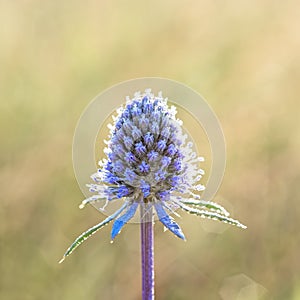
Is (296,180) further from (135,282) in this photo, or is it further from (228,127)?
(135,282)

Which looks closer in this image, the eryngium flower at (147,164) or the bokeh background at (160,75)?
the eryngium flower at (147,164)

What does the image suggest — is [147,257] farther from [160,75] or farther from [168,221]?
[160,75]

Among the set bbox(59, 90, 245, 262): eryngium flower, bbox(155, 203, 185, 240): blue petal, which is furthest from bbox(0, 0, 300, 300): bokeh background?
bbox(155, 203, 185, 240): blue petal

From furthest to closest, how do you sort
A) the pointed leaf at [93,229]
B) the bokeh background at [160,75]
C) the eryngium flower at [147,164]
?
the bokeh background at [160,75] → the eryngium flower at [147,164] → the pointed leaf at [93,229]

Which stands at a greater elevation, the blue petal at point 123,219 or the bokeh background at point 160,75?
the bokeh background at point 160,75

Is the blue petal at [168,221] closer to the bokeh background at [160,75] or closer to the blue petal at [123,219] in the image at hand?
the blue petal at [123,219]

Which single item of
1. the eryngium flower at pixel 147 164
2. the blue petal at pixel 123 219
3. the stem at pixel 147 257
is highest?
the eryngium flower at pixel 147 164

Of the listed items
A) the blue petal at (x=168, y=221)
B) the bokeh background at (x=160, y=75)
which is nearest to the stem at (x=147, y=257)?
the blue petal at (x=168, y=221)

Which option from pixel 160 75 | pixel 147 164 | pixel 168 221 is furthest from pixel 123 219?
pixel 160 75
